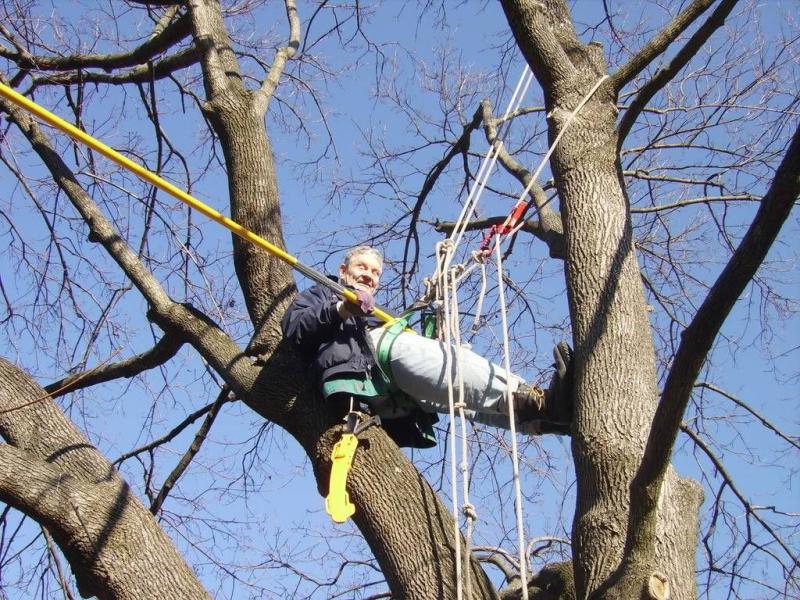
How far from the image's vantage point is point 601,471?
275 cm

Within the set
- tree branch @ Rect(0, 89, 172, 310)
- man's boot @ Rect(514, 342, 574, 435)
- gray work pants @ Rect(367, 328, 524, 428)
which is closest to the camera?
man's boot @ Rect(514, 342, 574, 435)

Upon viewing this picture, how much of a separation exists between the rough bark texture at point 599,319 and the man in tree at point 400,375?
0.18 m

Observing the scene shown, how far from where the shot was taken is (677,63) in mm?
3324

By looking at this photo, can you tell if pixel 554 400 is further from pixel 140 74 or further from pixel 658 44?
pixel 140 74

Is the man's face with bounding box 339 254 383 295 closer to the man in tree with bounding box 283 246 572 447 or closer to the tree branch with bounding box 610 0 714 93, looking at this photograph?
the man in tree with bounding box 283 246 572 447

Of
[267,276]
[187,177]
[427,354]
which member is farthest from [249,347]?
[187,177]

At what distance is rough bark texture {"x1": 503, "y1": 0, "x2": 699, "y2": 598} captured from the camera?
2.67m

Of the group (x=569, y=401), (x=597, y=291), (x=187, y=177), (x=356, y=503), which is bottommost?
(x=356, y=503)

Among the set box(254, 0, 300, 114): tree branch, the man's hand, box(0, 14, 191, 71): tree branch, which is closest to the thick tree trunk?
the man's hand

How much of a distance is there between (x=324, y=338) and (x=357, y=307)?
0.16 m

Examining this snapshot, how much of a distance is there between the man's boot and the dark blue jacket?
1.64 feet

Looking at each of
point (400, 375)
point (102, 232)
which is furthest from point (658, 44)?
point (102, 232)

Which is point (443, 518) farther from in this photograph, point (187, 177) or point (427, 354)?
point (187, 177)

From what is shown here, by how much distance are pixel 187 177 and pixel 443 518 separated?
2.80 metres
